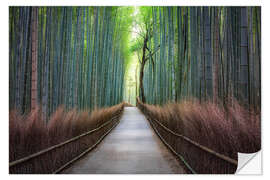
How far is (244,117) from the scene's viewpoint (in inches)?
72.8

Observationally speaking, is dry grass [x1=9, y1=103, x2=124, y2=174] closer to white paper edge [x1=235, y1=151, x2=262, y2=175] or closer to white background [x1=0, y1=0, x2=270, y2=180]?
white background [x1=0, y1=0, x2=270, y2=180]

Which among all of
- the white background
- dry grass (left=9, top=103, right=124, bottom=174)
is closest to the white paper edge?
the white background

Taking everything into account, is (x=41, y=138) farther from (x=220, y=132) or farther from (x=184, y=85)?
(x=184, y=85)

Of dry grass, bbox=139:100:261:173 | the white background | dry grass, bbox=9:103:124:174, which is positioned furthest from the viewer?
the white background

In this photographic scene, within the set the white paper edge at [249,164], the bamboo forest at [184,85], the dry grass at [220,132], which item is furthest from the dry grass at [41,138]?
the white paper edge at [249,164]

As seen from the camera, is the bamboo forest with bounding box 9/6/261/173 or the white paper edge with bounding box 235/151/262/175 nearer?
the white paper edge with bounding box 235/151/262/175

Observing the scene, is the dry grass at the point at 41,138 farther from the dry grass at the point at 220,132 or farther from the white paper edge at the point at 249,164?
the white paper edge at the point at 249,164
